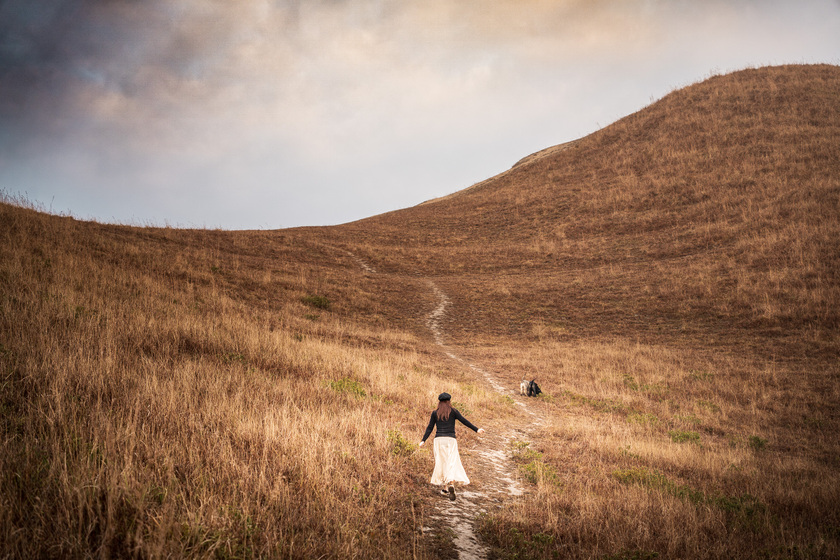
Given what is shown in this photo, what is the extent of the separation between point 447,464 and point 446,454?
139mm

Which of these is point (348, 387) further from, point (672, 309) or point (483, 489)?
point (672, 309)

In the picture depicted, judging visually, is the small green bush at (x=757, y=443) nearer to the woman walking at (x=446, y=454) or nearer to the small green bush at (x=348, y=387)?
the woman walking at (x=446, y=454)

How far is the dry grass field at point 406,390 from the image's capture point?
3.87 metres

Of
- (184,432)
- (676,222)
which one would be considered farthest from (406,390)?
(676,222)

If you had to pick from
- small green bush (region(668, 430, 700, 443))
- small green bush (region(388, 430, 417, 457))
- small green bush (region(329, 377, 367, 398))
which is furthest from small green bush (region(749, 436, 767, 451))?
small green bush (region(329, 377, 367, 398))

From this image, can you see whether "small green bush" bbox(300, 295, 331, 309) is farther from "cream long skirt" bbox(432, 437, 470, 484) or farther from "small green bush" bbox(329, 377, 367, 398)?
"cream long skirt" bbox(432, 437, 470, 484)

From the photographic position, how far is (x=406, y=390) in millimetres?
10719

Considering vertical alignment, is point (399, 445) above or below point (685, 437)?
above

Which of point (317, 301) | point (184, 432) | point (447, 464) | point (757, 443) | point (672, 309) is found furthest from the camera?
point (672, 309)

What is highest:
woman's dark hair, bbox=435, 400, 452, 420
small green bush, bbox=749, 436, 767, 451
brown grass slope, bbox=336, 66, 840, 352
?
brown grass slope, bbox=336, 66, 840, 352

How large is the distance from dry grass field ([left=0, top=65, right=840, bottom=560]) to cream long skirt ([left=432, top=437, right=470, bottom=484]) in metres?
0.37

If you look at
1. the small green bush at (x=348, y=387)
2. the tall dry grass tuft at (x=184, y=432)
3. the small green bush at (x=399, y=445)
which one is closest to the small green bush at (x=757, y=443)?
the tall dry grass tuft at (x=184, y=432)

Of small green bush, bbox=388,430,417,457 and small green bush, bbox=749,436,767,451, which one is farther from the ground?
small green bush, bbox=388,430,417,457

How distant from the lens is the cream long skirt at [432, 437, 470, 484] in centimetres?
598
